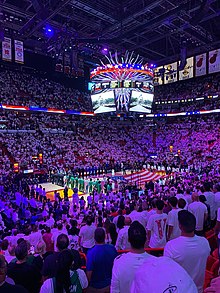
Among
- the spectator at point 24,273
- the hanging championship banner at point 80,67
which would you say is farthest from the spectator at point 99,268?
the hanging championship banner at point 80,67

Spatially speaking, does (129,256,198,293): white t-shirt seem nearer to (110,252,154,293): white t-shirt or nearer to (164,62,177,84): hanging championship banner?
(110,252,154,293): white t-shirt

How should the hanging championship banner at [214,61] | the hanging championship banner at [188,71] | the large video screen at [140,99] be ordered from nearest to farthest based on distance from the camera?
the large video screen at [140,99], the hanging championship banner at [214,61], the hanging championship banner at [188,71]

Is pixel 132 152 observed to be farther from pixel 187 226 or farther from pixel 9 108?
pixel 187 226

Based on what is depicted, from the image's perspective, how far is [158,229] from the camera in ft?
16.0

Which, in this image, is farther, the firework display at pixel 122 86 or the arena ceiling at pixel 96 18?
the arena ceiling at pixel 96 18

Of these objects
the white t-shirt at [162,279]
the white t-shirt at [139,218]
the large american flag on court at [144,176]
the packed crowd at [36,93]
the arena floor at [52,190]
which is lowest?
the arena floor at [52,190]

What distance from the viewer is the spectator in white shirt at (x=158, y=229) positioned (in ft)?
15.9

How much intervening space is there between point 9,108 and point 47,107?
17.3ft

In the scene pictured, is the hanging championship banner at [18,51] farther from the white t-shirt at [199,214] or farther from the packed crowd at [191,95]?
the packed crowd at [191,95]

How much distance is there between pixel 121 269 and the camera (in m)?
2.17

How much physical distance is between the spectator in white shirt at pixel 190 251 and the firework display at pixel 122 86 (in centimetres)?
1454

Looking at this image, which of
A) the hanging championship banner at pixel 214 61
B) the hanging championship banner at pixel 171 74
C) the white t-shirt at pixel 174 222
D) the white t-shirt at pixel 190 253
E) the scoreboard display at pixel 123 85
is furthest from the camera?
the hanging championship banner at pixel 171 74

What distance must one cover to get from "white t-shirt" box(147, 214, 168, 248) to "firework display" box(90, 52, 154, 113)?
12.7m

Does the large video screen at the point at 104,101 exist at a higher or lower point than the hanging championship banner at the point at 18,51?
lower
